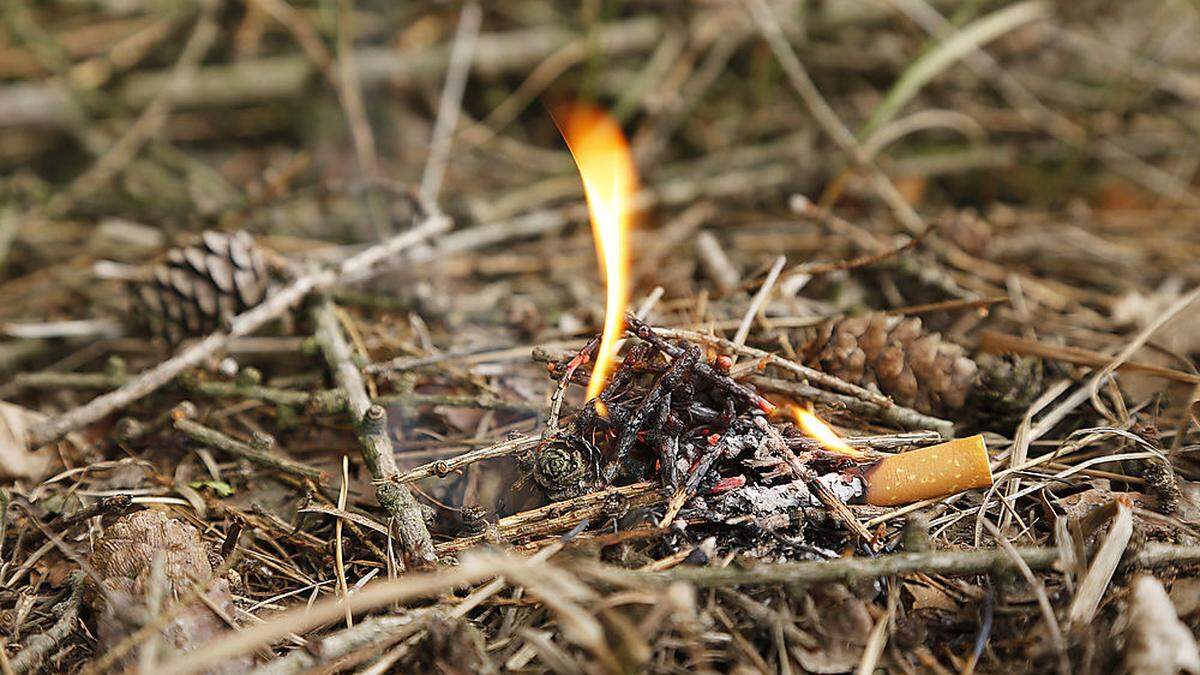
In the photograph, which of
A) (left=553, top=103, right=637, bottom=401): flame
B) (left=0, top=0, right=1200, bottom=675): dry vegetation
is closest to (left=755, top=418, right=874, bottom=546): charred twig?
(left=0, top=0, right=1200, bottom=675): dry vegetation

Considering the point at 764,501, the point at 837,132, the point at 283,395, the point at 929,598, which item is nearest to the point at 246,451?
the point at 283,395

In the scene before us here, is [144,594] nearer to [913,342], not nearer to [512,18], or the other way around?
[913,342]

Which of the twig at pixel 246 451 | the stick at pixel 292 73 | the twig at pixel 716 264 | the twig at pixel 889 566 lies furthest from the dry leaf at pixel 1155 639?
the stick at pixel 292 73

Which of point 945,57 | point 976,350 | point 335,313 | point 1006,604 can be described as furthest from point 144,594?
point 945,57

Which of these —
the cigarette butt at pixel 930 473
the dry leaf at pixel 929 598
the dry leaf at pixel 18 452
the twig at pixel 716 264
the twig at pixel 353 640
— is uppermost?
the dry leaf at pixel 18 452

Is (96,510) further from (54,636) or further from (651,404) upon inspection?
(651,404)

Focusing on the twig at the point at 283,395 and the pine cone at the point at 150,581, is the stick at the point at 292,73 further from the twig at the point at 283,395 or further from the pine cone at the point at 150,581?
the pine cone at the point at 150,581

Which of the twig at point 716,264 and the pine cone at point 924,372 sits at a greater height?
the twig at point 716,264
